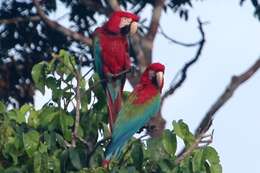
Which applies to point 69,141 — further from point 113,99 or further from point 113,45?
point 113,45

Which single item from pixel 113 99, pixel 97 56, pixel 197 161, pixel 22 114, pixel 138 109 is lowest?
pixel 197 161

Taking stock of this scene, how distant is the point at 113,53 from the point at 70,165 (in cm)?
194

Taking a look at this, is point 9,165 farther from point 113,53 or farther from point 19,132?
point 113,53

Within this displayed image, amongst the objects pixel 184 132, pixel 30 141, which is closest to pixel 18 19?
pixel 30 141

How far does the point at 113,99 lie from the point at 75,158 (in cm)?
111

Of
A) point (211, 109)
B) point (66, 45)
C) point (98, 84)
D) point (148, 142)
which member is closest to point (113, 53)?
point (98, 84)

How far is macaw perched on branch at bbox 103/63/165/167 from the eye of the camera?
506 cm

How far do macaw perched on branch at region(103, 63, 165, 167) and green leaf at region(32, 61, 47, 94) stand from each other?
1.46ft

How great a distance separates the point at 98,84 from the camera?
5219 mm

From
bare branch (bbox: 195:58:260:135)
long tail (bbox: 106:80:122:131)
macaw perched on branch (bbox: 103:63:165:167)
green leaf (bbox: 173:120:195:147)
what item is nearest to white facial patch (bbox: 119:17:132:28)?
long tail (bbox: 106:80:122:131)

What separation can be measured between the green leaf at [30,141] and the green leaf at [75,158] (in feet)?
0.64

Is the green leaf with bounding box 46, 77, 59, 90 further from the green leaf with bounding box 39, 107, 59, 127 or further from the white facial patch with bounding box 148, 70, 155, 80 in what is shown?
the white facial patch with bounding box 148, 70, 155, 80

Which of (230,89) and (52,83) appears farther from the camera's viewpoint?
(230,89)

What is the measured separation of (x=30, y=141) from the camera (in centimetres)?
477
